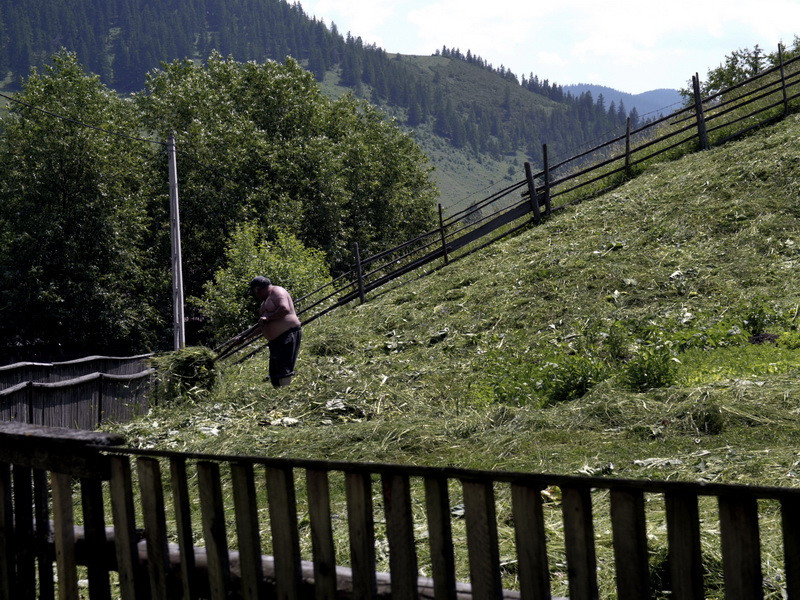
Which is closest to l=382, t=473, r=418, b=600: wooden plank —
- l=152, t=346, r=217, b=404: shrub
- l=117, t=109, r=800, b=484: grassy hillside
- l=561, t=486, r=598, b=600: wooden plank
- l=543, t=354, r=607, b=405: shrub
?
l=561, t=486, r=598, b=600: wooden plank

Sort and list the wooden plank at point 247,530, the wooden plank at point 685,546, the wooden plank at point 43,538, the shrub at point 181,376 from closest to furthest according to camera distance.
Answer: the wooden plank at point 685,546 < the wooden plank at point 247,530 < the wooden plank at point 43,538 < the shrub at point 181,376

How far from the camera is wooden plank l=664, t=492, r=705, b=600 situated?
7.34 ft

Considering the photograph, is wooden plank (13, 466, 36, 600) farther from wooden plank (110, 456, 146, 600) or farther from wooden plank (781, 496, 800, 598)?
wooden plank (781, 496, 800, 598)

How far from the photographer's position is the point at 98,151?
3250 cm

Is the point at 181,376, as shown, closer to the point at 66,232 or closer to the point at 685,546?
the point at 685,546

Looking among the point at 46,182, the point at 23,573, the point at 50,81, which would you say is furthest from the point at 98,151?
the point at 23,573

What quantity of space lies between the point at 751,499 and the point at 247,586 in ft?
6.01

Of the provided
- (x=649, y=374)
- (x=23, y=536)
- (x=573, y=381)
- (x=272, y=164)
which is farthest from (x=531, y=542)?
(x=272, y=164)

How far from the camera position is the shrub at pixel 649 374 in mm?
8891

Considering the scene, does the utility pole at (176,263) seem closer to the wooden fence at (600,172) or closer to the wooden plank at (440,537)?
the wooden fence at (600,172)

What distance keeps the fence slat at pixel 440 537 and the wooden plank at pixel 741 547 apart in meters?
0.82

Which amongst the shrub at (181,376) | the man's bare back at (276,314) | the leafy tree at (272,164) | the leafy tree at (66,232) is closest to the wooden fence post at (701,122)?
the man's bare back at (276,314)

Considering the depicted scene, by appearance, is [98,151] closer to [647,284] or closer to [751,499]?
[647,284]

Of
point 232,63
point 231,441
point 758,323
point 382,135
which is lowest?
point 231,441
